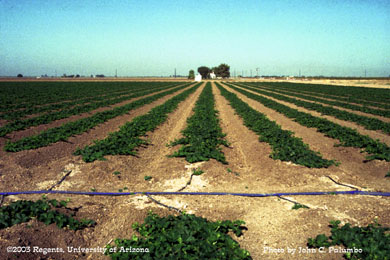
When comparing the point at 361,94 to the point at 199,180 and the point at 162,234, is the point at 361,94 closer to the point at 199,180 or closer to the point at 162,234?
the point at 199,180

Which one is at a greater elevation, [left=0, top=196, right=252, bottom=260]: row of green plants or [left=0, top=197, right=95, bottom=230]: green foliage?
[left=0, top=197, right=95, bottom=230]: green foliage

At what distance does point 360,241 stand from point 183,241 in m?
2.82

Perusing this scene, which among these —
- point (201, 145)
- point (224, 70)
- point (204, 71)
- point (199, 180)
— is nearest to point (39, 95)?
point (201, 145)

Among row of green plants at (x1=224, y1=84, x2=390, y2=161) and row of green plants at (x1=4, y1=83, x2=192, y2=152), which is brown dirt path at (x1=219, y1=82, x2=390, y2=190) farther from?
row of green plants at (x1=4, y1=83, x2=192, y2=152)

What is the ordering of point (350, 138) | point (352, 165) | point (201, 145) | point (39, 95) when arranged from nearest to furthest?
point (352, 165) → point (201, 145) → point (350, 138) → point (39, 95)

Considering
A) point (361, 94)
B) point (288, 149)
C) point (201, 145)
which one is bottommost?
point (288, 149)

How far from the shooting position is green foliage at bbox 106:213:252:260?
3623mm

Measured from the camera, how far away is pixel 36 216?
4.40 meters

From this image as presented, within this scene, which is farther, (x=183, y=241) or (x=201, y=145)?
(x=201, y=145)

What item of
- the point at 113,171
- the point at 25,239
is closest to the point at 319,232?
the point at 25,239

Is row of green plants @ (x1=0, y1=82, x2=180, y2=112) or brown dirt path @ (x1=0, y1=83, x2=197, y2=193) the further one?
row of green plants @ (x1=0, y1=82, x2=180, y2=112)

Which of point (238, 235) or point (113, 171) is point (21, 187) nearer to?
point (113, 171)

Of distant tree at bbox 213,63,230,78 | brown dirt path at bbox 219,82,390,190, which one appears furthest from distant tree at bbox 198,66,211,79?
brown dirt path at bbox 219,82,390,190

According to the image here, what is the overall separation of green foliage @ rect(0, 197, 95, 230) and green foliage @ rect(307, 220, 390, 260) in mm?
4179
